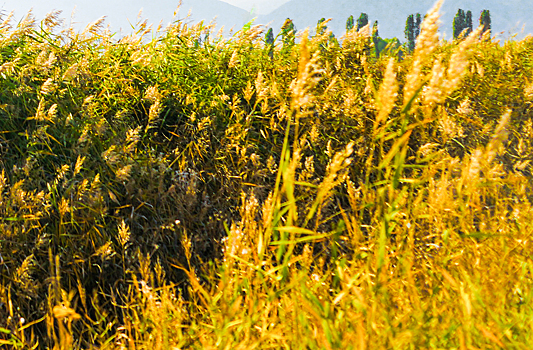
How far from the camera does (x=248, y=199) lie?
2311mm

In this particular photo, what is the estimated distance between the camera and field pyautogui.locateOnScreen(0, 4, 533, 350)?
1146mm

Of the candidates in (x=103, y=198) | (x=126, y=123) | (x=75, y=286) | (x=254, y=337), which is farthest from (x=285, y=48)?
(x=254, y=337)

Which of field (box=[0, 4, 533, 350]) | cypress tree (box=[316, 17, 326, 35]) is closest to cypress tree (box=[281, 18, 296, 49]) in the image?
field (box=[0, 4, 533, 350])

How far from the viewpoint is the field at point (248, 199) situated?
1146mm

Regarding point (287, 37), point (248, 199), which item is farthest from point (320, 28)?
point (248, 199)

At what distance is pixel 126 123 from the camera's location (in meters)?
2.53

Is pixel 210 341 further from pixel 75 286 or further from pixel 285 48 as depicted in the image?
pixel 285 48

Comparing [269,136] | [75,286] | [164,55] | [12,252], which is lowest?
[75,286]

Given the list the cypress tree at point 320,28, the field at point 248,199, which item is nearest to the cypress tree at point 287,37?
the field at point 248,199

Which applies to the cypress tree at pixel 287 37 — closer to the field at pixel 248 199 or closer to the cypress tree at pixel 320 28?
the field at pixel 248 199

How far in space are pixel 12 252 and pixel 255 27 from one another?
2.11m

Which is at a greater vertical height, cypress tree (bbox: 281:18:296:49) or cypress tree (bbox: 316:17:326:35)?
cypress tree (bbox: 316:17:326:35)

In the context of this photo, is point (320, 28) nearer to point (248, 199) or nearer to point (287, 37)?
point (287, 37)

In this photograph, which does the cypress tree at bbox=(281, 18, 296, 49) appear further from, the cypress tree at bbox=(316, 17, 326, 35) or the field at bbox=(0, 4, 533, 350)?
the cypress tree at bbox=(316, 17, 326, 35)
